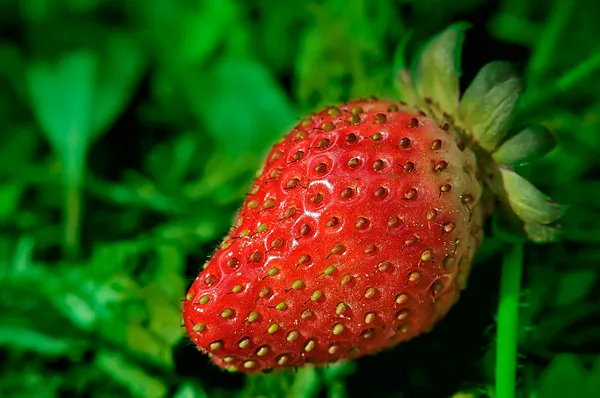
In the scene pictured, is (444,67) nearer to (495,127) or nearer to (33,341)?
(495,127)

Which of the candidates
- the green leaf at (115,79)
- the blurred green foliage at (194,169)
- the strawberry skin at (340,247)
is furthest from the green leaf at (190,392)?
the green leaf at (115,79)

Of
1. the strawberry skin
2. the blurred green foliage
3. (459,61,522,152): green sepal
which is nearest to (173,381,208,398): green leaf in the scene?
the blurred green foliage

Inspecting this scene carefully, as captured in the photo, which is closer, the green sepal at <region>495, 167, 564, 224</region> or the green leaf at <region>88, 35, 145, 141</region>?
the green sepal at <region>495, 167, 564, 224</region>

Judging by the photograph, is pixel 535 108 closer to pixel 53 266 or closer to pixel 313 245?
pixel 313 245

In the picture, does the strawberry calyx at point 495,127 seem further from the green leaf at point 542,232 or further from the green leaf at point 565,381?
the green leaf at point 565,381

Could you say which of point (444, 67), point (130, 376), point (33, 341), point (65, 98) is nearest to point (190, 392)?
point (130, 376)

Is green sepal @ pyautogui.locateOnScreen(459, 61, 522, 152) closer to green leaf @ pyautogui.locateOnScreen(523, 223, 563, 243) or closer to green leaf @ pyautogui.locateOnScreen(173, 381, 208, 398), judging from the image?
green leaf @ pyautogui.locateOnScreen(523, 223, 563, 243)

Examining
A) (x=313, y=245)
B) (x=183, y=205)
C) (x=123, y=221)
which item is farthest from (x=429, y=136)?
(x=123, y=221)

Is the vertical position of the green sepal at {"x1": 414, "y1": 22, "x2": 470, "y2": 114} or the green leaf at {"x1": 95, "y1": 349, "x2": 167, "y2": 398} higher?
the green sepal at {"x1": 414, "y1": 22, "x2": 470, "y2": 114}
